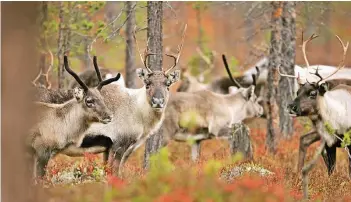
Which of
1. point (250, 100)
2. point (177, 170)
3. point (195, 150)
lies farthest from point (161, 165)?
point (250, 100)

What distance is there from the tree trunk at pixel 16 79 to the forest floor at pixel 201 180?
0.44 m

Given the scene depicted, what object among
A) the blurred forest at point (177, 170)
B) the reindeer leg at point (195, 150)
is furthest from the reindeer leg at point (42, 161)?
the reindeer leg at point (195, 150)

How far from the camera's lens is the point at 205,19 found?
43.1m

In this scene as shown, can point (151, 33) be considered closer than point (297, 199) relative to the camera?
No

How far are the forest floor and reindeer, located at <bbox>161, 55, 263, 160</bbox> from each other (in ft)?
1.63

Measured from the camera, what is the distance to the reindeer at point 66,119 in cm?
963

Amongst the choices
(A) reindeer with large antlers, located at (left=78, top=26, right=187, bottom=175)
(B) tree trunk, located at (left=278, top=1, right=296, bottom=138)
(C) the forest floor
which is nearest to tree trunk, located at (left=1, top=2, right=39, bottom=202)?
(C) the forest floor

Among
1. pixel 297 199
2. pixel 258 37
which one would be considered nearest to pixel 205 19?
pixel 258 37

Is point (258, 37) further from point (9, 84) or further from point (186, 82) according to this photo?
point (9, 84)

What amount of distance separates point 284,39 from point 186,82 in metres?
3.67

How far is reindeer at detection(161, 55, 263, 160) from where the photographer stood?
12.5 m

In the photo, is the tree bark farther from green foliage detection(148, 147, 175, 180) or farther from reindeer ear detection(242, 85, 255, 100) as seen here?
green foliage detection(148, 147, 175, 180)

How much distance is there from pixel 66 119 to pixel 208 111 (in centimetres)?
Answer: 406

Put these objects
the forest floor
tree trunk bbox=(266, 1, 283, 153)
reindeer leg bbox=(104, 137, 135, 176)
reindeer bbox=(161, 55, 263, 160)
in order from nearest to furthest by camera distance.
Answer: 1. the forest floor
2. reindeer leg bbox=(104, 137, 135, 176)
3. reindeer bbox=(161, 55, 263, 160)
4. tree trunk bbox=(266, 1, 283, 153)
